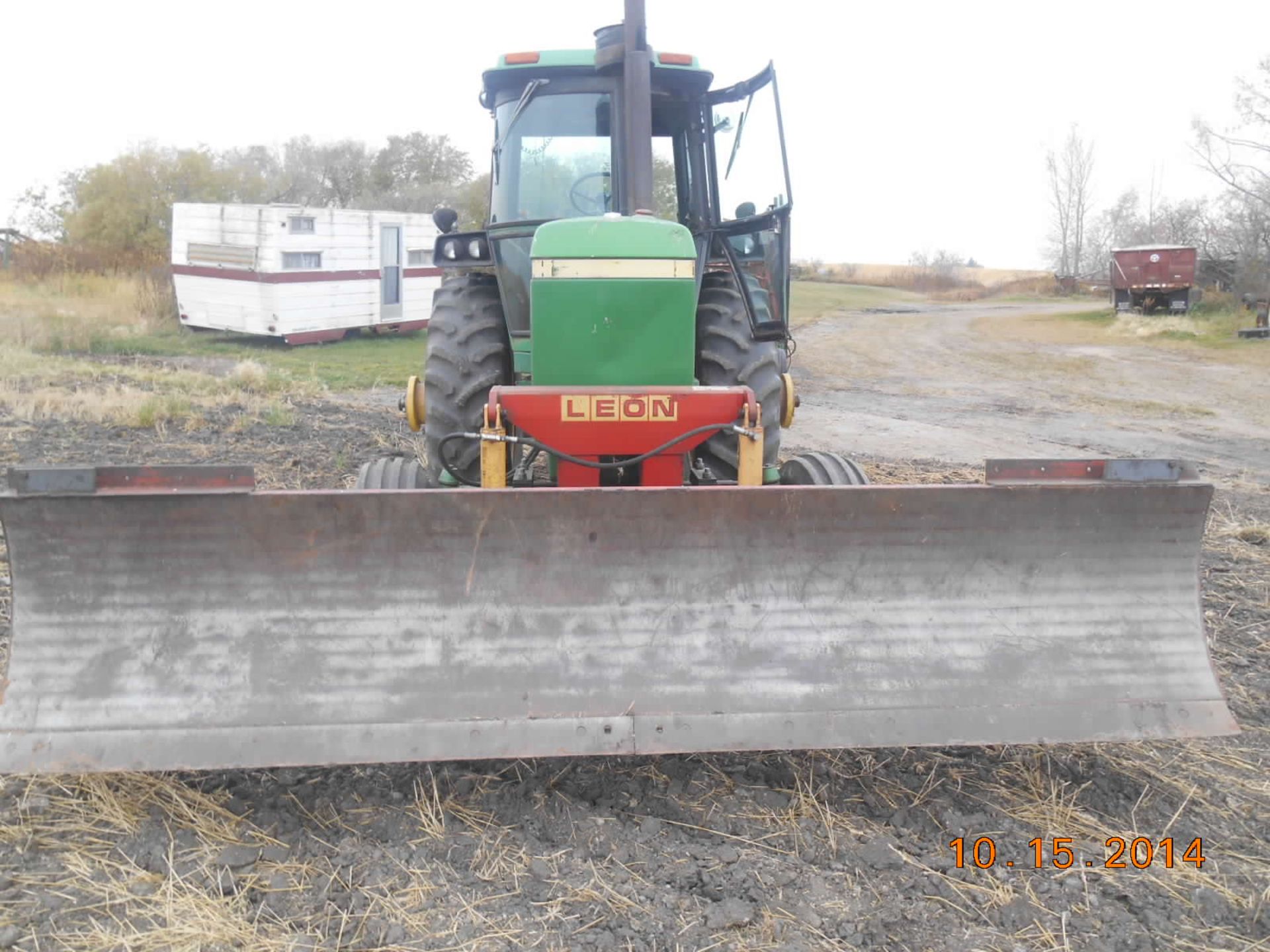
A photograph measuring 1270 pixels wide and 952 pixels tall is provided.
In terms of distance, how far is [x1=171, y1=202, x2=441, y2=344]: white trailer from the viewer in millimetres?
17203

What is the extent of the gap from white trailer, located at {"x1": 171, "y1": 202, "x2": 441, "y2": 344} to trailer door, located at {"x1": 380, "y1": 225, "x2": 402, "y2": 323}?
2 cm

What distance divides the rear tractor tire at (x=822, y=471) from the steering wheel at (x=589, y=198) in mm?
1560

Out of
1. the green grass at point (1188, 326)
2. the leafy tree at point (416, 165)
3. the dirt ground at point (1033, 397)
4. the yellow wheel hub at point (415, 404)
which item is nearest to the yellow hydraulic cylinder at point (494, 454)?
the yellow wheel hub at point (415, 404)

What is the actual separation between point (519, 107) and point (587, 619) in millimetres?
3010

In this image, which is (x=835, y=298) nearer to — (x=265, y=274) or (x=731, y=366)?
(x=265, y=274)

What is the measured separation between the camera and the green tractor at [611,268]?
3.97 meters

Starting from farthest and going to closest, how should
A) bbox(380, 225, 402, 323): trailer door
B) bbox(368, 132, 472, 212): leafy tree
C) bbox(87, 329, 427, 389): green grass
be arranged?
bbox(368, 132, 472, 212): leafy tree, bbox(380, 225, 402, 323): trailer door, bbox(87, 329, 427, 389): green grass

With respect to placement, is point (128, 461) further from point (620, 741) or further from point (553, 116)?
point (620, 741)

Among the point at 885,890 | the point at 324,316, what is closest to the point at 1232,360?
the point at 324,316

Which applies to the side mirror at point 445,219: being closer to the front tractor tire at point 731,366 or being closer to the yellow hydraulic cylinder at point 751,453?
the front tractor tire at point 731,366

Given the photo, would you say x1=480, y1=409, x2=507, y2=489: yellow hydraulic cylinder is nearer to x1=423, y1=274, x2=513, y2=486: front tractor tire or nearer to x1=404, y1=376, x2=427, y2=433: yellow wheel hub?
x1=423, y1=274, x2=513, y2=486: front tractor tire

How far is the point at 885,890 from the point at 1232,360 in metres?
18.9
